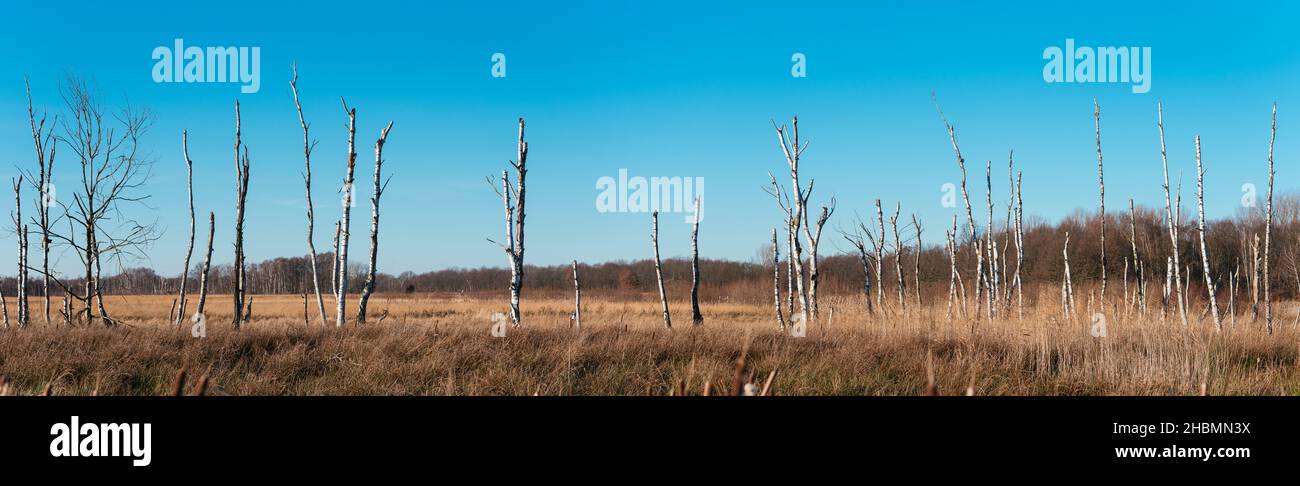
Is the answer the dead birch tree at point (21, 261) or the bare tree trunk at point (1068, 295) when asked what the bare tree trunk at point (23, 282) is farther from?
the bare tree trunk at point (1068, 295)

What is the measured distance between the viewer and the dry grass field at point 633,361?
7773 mm

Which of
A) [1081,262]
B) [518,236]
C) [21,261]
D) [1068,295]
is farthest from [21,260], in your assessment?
[1081,262]

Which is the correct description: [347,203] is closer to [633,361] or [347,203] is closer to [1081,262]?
[633,361]

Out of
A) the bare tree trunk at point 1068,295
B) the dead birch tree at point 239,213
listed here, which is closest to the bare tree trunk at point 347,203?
the dead birch tree at point 239,213

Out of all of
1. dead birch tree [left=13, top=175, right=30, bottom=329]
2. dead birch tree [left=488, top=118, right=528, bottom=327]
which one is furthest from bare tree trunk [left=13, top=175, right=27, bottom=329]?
dead birch tree [left=488, top=118, right=528, bottom=327]

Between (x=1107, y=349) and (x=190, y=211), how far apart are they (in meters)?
15.2

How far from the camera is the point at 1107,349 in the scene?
8.65 meters

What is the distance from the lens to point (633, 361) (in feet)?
29.4

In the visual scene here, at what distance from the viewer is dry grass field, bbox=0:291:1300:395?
7773 mm
